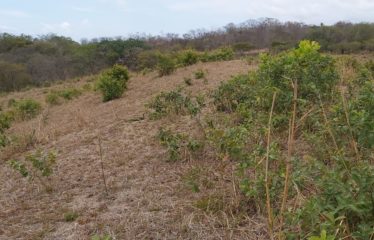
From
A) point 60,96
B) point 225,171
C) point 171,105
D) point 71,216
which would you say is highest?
point 171,105

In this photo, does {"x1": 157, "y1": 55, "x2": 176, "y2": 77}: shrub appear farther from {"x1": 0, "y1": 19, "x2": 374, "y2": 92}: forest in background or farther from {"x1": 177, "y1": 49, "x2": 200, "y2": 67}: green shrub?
{"x1": 0, "y1": 19, "x2": 374, "y2": 92}: forest in background

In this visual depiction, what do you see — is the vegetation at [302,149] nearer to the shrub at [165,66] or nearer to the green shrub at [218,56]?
the shrub at [165,66]

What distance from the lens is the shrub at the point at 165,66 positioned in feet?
32.3

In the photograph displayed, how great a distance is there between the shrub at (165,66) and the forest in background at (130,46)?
9511mm

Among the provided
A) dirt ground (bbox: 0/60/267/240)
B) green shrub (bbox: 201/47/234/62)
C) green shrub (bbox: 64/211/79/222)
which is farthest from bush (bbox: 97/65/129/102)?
green shrub (bbox: 64/211/79/222)

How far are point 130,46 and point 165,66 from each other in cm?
2265

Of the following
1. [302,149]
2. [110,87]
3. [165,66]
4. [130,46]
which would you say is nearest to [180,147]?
[302,149]

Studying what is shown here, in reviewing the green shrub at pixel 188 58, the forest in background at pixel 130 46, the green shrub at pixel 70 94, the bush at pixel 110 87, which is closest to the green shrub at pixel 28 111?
the green shrub at pixel 70 94

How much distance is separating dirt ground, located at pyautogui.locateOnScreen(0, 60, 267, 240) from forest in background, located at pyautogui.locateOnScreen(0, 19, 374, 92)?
50.1 feet

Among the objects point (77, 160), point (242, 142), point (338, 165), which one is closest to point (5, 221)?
point (77, 160)

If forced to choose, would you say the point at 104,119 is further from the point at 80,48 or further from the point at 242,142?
the point at 80,48

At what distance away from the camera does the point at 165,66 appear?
9828mm

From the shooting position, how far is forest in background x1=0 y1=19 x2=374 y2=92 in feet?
77.6

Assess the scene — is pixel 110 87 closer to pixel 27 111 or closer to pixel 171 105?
pixel 27 111
